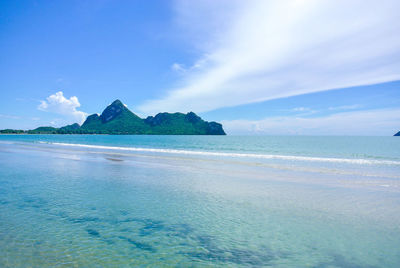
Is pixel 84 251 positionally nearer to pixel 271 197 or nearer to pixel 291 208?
pixel 291 208

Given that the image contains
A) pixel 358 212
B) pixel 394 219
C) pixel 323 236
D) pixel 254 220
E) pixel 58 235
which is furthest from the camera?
pixel 358 212

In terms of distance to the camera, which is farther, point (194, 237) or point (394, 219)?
point (394, 219)

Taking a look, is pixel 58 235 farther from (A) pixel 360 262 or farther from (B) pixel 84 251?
(A) pixel 360 262

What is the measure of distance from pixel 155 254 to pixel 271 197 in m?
7.71

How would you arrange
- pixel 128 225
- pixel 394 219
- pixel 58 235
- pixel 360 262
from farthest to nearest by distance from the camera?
pixel 394 219, pixel 128 225, pixel 58 235, pixel 360 262

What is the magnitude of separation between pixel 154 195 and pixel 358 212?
9.32 metres

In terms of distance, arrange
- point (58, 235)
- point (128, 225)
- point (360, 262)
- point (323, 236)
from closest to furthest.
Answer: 1. point (360, 262)
2. point (58, 235)
3. point (323, 236)
4. point (128, 225)

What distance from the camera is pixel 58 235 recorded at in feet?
21.8

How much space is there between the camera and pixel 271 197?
11.8m

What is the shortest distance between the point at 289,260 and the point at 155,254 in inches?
133

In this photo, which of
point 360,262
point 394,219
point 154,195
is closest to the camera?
point 360,262

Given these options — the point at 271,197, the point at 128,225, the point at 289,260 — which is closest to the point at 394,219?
the point at 271,197

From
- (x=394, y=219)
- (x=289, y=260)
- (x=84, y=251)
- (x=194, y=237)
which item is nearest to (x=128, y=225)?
(x=84, y=251)

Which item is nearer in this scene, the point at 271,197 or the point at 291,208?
the point at 291,208
